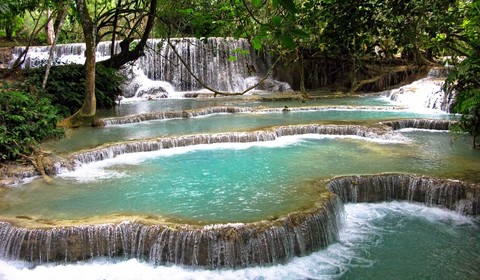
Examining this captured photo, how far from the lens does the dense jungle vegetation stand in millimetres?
3477

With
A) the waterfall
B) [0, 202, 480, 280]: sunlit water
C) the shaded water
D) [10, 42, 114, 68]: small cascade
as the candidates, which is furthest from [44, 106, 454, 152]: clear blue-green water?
[10, 42, 114, 68]: small cascade

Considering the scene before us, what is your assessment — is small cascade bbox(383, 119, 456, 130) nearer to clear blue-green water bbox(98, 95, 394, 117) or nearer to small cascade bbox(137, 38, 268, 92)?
clear blue-green water bbox(98, 95, 394, 117)

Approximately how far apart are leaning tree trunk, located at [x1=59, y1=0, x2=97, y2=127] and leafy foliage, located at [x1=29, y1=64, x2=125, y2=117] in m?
0.93

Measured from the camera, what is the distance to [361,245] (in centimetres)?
540

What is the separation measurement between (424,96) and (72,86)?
404 inches

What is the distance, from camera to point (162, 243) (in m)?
4.91

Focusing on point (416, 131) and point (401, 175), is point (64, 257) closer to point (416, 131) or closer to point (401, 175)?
point (401, 175)

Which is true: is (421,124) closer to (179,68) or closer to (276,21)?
(276,21)

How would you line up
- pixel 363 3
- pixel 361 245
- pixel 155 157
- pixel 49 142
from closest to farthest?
pixel 363 3
pixel 361 245
pixel 155 157
pixel 49 142

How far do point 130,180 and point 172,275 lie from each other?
253 cm

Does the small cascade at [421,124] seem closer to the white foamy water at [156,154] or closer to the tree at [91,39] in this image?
the white foamy water at [156,154]

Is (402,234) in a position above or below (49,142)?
below

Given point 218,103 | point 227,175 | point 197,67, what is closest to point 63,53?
point 197,67

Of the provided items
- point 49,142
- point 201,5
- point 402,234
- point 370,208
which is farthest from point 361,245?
point 49,142
